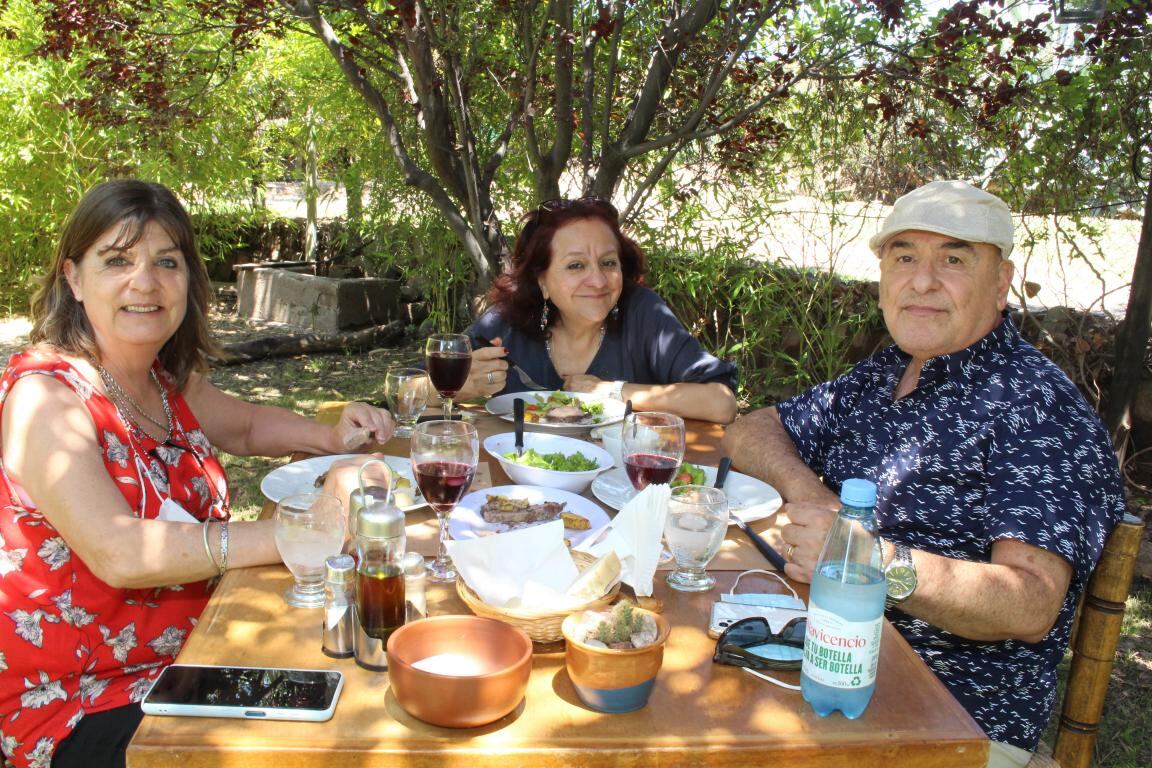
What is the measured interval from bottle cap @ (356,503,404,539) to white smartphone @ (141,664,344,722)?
0.19 meters

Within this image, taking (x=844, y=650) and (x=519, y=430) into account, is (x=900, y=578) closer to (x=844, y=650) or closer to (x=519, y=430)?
(x=844, y=650)

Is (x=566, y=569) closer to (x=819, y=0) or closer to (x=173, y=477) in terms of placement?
(x=173, y=477)

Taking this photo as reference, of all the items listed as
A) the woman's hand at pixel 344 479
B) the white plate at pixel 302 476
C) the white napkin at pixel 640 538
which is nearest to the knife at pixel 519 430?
the white plate at pixel 302 476

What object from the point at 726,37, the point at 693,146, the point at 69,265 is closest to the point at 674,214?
the point at 693,146

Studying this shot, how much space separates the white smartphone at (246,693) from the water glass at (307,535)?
24 cm

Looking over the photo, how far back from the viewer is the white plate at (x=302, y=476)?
74.9 inches

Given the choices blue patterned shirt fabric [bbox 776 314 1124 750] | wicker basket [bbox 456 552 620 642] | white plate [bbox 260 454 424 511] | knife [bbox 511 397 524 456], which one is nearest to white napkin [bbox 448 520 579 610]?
wicker basket [bbox 456 552 620 642]

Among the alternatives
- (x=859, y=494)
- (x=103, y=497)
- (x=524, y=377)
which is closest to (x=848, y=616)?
(x=859, y=494)

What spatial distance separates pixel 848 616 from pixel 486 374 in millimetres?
1776

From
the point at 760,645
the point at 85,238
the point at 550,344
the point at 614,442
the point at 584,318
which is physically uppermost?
the point at 85,238

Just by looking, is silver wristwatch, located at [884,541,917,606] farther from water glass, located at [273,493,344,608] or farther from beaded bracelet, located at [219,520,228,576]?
beaded bracelet, located at [219,520,228,576]

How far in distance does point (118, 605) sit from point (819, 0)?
11.0ft

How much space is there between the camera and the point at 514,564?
55.7 inches

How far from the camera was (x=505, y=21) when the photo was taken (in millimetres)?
4598
